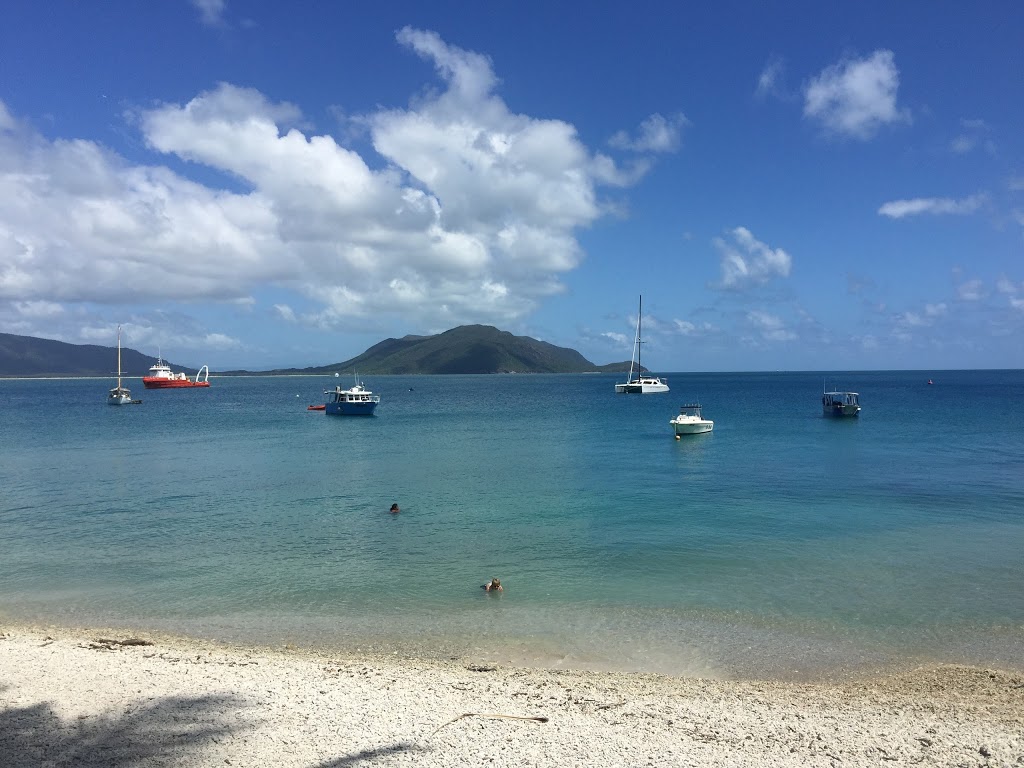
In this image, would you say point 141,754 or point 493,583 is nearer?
point 141,754

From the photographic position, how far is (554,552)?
856 inches

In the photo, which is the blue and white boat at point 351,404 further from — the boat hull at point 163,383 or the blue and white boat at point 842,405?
the boat hull at point 163,383

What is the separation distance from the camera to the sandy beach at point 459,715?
9.08 m

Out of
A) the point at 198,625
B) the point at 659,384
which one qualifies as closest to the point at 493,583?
the point at 198,625

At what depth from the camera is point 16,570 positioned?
20.0 m

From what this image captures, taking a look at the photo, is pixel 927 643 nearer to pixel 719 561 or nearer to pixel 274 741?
pixel 719 561

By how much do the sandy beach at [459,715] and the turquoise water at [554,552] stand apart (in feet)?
4.61

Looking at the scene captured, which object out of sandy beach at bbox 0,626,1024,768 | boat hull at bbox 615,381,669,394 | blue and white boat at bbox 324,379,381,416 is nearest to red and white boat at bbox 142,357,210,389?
blue and white boat at bbox 324,379,381,416

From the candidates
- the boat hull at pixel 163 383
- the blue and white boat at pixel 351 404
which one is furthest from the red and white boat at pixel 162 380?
the blue and white boat at pixel 351 404

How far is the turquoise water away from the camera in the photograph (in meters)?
14.8

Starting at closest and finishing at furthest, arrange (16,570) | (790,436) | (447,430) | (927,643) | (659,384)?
(927,643), (16,570), (790,436), (447,430), (659,384)

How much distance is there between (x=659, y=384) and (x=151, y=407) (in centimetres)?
9103

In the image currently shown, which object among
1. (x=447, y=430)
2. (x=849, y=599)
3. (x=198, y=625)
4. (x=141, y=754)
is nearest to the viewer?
(x=141, y=754)

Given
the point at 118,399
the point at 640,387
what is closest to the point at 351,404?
the point at 118,399
